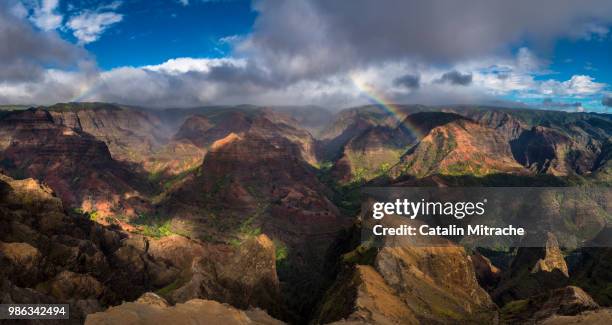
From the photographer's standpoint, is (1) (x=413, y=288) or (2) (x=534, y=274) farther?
(2) (x=534, y=274)

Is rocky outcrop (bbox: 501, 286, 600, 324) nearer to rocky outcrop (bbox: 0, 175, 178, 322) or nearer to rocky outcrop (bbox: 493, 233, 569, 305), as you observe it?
rocky outcrop (bbox: 493, 233, 569, 305)

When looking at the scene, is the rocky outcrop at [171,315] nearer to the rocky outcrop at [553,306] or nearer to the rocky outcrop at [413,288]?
the rocky outcrop at [413,288]

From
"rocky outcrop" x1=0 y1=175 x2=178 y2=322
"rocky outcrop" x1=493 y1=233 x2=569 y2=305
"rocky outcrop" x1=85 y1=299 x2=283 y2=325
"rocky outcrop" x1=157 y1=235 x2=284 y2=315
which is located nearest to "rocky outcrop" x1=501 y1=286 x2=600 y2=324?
"rocky outcrop" x1=85 y1=299 x2=283 y2=325

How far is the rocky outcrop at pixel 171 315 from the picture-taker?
56031 millimetres

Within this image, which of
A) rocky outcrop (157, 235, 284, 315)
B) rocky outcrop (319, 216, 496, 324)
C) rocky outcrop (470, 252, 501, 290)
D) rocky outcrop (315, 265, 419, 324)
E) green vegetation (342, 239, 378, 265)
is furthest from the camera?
rocky outcrop (470, 252, 501, 290)

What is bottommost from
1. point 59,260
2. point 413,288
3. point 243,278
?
point 243,278

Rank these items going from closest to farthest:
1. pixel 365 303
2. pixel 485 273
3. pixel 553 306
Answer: pixel 553 306 < pixel 365 303 < pixel 485 273

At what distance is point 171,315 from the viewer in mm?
58844

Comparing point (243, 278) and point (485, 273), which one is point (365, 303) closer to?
point (243, 278)

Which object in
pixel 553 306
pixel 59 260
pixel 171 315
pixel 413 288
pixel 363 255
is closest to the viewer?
pixel 171 315

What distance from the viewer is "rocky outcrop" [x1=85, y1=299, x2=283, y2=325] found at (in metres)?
56.0

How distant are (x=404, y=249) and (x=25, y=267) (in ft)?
264

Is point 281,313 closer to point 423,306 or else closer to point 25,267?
point 423,306

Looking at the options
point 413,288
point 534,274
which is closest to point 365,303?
point 413,288
